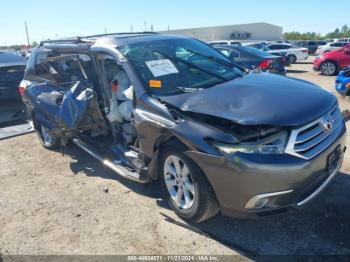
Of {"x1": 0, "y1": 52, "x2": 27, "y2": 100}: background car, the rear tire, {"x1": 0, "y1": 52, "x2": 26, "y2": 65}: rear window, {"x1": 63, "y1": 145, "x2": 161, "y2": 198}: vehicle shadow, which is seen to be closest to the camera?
{"x1": 63, "y1": 145, "x2": 161, "y2": 198}: vehicle shadow

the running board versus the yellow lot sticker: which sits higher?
the yellow lot sticker

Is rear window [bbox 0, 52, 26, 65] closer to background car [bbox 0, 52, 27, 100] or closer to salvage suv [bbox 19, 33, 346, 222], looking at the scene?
background car [bbox 0, 52, 27, 100]

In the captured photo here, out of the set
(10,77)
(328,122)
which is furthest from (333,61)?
(328,122)

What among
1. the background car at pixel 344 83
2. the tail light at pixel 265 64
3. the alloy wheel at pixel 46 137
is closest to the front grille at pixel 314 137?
the alloy wheel at pixel 46 137

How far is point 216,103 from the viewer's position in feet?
10.4

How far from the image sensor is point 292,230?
3.27 m

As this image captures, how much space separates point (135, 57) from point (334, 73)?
13.7 metres

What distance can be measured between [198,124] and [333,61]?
14182 millimetres

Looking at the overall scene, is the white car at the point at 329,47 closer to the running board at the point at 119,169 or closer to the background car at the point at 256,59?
the background car at the point at 256,59

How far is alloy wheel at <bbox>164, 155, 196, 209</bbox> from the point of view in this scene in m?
3.32

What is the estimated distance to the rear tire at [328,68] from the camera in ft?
49.8

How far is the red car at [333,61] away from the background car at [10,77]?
41.6 feet

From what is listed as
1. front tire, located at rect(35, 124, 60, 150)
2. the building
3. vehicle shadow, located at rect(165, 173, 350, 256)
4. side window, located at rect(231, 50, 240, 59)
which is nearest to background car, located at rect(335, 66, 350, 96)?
side window, located at rect(231, 50, 240, 59)

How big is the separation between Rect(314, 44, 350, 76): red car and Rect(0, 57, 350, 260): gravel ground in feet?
Result: 38.4
